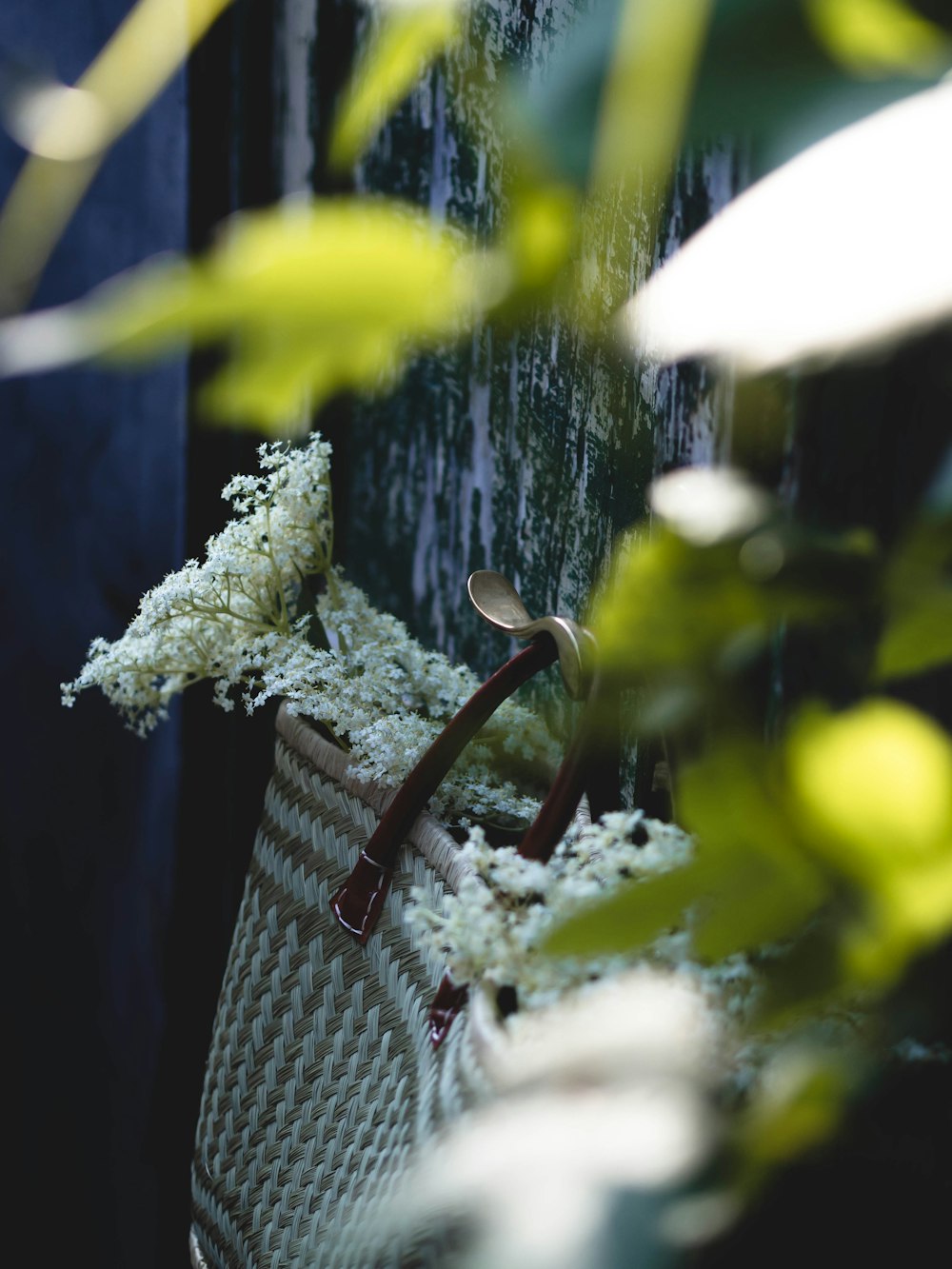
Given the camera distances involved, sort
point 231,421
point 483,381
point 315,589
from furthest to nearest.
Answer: point 315,589 < point 483,381 < point 231,421

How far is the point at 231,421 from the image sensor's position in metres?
0.14

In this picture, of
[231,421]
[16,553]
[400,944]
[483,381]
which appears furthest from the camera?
[16,553]

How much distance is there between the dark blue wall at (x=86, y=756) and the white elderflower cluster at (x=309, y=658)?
57 centimetres

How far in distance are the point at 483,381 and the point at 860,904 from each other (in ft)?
3.07

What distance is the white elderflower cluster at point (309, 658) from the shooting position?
32.3 inches

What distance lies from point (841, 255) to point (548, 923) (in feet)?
1.04

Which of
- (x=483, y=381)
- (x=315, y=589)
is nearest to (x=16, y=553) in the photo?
(x=315, y=589)

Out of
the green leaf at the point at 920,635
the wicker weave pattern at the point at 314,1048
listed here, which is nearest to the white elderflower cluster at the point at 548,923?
the wicker weave pattern at the point at 314,1048

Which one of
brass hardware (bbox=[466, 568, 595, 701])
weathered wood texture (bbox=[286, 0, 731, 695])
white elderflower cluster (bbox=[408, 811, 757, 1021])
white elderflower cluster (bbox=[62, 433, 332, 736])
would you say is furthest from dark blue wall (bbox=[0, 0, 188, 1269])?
white elderflower cluster (bbox=[408, 811, 757, 1021])

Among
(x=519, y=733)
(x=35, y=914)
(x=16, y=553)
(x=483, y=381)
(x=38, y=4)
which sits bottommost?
(x=519, y=733)

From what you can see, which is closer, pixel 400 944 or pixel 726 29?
pixel 726 29

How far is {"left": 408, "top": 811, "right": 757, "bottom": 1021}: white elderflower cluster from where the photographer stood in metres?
0.44

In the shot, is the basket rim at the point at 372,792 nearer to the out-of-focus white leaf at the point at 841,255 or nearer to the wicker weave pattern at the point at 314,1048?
the wicker weave pattern at the point at 314,1048

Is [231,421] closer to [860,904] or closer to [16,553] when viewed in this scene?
[860,904]
